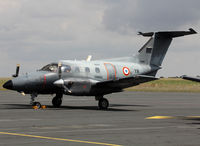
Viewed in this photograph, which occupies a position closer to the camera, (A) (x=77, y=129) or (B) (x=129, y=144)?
(B) (x=129, y=144)

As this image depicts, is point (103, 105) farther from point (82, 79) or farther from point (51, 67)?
point (51, 67)

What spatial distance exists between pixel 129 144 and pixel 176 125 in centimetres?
574

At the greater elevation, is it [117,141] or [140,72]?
[140,72]

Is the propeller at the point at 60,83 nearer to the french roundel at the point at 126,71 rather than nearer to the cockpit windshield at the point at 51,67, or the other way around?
the cockpit windshield at the point at 51,67

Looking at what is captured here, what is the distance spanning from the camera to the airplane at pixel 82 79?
2616cm

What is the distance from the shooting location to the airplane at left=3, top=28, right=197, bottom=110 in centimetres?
2616

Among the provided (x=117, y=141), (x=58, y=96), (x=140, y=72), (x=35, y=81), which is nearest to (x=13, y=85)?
(x=35, y=81)

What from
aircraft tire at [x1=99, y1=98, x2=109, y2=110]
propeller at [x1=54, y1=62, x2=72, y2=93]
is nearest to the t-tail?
aircraft tire at [x1=99, y1=98, x2=109, y2=110]

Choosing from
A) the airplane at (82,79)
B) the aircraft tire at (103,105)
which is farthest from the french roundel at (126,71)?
the aircraft tire at (103,105)

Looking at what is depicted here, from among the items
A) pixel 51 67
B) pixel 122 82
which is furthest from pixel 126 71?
pixel 51 67

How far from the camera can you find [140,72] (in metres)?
31.6

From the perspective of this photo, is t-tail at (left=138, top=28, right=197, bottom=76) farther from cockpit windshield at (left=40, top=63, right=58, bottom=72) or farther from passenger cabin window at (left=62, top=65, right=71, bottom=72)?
cockpit windshield at (left=40, top=63, right=58, bottom=72)

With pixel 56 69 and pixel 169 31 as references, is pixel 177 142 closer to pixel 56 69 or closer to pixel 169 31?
pixel 56 69

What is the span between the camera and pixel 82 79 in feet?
90.9
